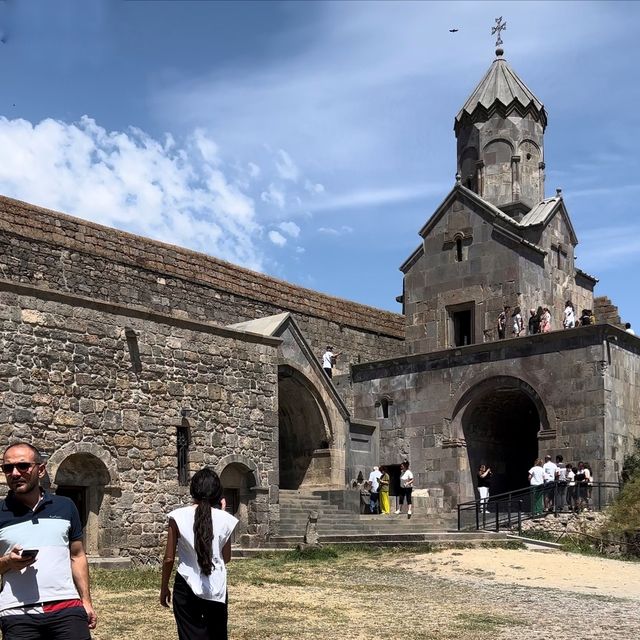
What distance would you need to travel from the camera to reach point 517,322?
2675cm

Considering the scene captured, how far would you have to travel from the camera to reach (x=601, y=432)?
22.9 metres

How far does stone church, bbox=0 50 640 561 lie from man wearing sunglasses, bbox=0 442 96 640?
1097cm

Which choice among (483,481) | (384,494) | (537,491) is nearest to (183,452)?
(384,494)

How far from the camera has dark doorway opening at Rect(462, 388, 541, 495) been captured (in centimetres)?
2625

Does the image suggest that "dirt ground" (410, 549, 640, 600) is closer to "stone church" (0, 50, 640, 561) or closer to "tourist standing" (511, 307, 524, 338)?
→ "stone church" (0, 50, 640, 561)

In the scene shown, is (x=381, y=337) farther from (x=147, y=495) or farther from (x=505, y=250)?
(x=147, y=495)

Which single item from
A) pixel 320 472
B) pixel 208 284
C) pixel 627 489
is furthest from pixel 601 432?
pixel 208 284

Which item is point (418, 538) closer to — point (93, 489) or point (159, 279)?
point (93, 489)

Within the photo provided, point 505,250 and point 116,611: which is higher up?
point 505,250

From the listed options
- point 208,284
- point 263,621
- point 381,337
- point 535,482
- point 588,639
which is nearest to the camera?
point 588,639

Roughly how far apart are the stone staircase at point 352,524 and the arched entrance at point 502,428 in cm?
260

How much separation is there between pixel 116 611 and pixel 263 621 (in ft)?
5.67

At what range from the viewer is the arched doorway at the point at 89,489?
56.0ft

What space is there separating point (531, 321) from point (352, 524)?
28.1ft
